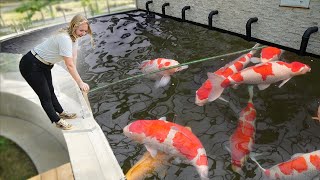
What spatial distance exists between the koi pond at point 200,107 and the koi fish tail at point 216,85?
271mm

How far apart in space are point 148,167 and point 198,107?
2301 mm

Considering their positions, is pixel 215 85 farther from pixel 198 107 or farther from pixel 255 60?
pixel 255 60

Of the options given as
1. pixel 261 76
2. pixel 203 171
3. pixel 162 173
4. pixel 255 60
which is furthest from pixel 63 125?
pixel 255 60

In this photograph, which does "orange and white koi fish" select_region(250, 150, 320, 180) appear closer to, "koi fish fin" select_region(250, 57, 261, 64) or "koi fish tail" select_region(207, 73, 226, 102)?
"koi fish tail" select_region(207, 73, 226, 102)

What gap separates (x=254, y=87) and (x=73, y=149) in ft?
14.6

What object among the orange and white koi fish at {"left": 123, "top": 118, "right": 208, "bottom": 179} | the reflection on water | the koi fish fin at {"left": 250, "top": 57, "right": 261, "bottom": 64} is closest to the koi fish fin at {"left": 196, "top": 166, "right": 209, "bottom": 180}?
the orange and white koi fish at {"left": 123, "top": 118, "right": 208, "bottom": 179}

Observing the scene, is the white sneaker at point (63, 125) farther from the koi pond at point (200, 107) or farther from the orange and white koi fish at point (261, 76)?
the orange and white koi fish at point (261, 76)

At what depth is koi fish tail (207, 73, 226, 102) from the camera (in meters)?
5.95

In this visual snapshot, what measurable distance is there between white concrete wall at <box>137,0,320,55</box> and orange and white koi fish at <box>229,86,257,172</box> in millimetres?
3942

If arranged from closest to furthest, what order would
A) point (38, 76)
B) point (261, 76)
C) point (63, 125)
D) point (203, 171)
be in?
point (38, 76)
point (203, 171)
point (63, 125)
point (261, 76)

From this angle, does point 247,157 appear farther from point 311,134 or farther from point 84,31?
point 84,31

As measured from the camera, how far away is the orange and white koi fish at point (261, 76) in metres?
6.02

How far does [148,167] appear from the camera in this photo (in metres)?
4.30

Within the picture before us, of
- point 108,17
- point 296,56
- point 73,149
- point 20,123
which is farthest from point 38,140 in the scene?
point 108,17
